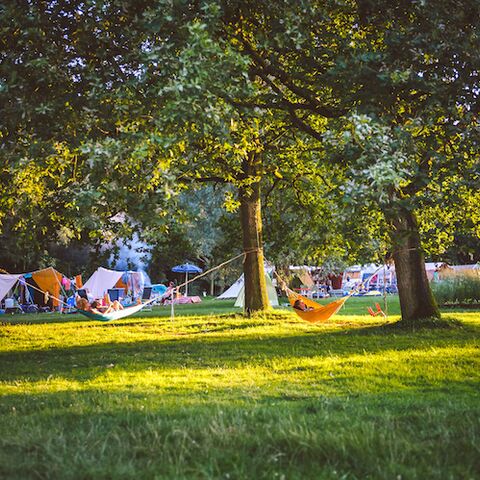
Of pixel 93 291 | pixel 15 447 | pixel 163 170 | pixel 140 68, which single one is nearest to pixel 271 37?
pixel 140 68

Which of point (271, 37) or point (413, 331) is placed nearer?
point (271, 37)

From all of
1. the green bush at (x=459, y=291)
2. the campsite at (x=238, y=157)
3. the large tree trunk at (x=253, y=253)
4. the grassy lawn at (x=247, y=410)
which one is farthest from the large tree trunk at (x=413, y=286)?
the green bush at (x=459, y=291)

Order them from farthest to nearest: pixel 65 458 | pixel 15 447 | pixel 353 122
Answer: pixel 353 122
pixel 15 447
pixel 65 458

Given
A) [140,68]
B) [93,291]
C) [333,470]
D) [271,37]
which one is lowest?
[333,470]

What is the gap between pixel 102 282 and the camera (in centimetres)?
3000

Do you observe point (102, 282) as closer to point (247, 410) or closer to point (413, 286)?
point (413, 286)

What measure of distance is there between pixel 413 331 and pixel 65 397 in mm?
8239

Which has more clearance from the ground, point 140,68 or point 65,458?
point 140,68

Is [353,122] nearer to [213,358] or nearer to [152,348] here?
[213,358]

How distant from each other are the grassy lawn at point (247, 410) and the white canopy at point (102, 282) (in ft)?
60.2

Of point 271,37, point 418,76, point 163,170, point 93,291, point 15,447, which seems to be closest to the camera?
point 15,447

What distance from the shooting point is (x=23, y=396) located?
21.7 ft

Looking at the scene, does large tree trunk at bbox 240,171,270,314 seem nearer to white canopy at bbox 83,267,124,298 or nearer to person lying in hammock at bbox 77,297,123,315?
person lying in hammock at bbox 77,297,123,315

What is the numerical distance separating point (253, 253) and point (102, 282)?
14818 millimetres
